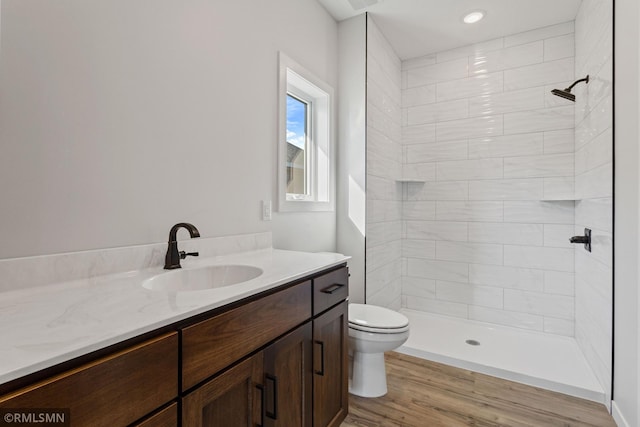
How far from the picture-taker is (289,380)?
1151mm

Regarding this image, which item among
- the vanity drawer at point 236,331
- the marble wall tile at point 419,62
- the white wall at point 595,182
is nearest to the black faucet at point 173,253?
the vanity drawer at point 236,331

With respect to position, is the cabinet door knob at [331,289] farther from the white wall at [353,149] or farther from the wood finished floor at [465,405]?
the white wall at [353,149]

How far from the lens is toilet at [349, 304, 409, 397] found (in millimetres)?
1794

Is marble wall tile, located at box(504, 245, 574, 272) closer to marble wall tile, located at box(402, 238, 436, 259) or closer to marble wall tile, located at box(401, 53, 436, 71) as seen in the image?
marble wall tile, located at box(402, 238, 436, 259)

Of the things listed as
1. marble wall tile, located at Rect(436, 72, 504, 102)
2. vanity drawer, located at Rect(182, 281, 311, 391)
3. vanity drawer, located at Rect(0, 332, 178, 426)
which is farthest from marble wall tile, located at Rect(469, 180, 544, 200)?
vanity drawer, located at Rect(0, 332, 178, 426)

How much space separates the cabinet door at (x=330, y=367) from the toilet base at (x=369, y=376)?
31 cm

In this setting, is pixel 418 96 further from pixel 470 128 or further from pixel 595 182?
pixel 595 182

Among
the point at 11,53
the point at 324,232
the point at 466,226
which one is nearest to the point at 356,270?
the point at 324,232

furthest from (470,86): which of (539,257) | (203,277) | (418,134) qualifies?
(203,277)

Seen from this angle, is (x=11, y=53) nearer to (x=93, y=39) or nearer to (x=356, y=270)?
(x=93, y=39)

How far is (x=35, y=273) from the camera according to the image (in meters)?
0.95

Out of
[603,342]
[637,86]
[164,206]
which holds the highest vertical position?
[637,86]

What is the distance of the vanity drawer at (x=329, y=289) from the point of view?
4.33 ft

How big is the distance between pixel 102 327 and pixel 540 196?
3108mm
